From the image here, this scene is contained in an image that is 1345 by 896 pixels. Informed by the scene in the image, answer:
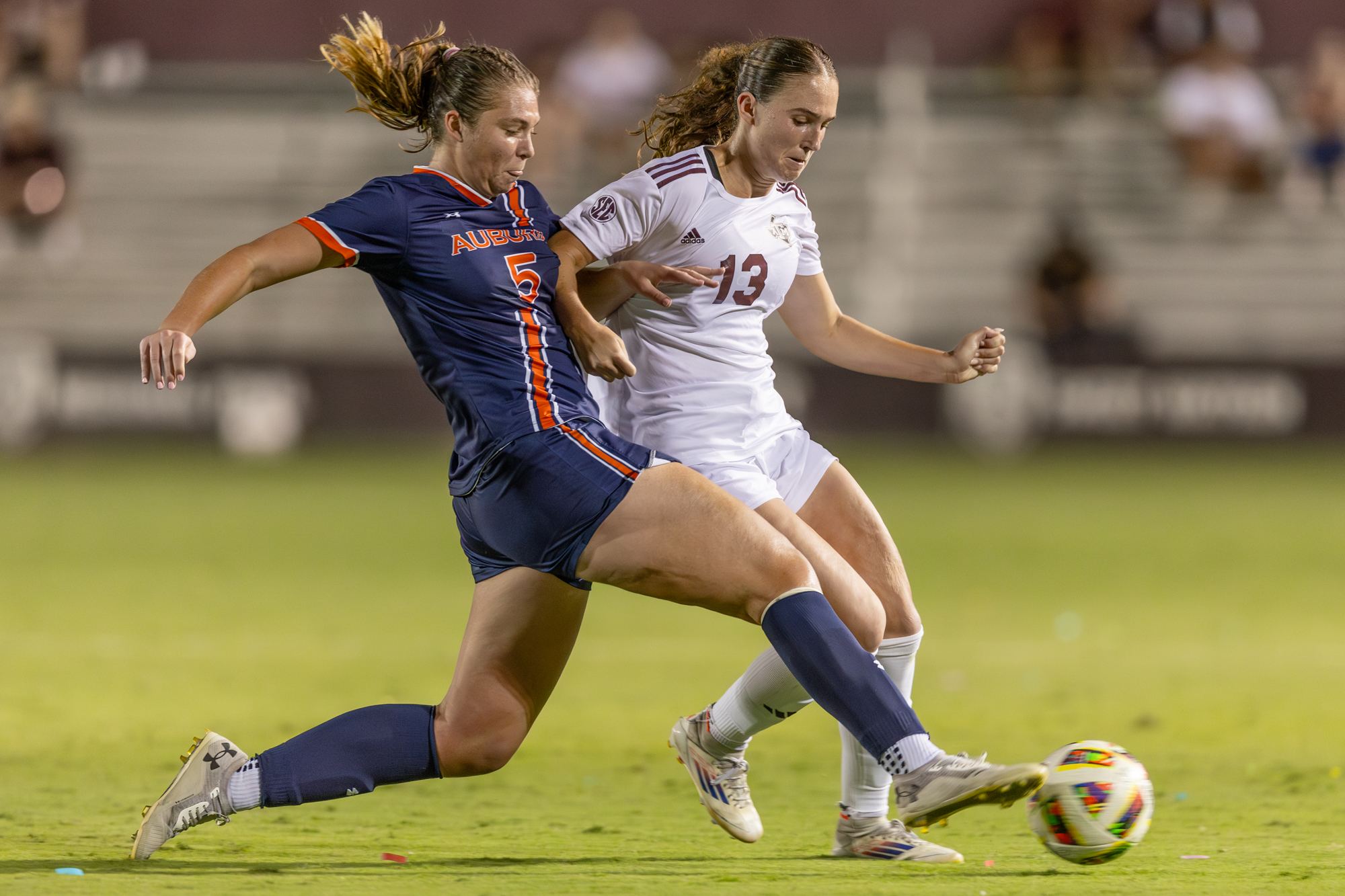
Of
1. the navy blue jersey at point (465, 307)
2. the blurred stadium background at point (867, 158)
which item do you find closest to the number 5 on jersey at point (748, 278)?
the navy blue jersey at point (465, 307)

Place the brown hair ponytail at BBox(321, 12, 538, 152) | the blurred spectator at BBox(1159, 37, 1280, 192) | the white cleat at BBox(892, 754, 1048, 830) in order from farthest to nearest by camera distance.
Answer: the blurred spectator at BBox(1159, 37, 1280, 192)
the brown hair ponytail at BBox(321, 12, 538, 152)
the white cleat at BBox(892, 754, 1048, 830)

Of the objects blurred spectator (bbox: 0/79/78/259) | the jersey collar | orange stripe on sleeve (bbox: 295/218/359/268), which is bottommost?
orange stripe on sleeve (bbox: 295/218/359/268)

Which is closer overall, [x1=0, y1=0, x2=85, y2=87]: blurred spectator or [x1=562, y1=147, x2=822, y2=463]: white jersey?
[x1=562, y1=147, x2=822, y2=463]: white jersey

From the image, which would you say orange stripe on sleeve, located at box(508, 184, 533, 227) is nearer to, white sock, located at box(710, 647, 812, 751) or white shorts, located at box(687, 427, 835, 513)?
white shorts, located at box(687, 427, 835, 513)

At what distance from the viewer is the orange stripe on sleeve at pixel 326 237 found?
4.03 meters

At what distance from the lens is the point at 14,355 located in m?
16.0

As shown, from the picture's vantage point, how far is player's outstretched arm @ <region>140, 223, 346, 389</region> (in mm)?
3730

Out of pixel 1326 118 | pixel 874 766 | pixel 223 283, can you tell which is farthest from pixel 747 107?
pixel 1326 118

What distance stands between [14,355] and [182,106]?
6268mm

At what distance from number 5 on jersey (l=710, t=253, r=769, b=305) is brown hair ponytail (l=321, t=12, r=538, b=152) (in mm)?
693

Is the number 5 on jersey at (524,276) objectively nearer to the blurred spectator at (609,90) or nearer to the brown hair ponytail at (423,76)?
the brown hair ponytail at (423,76)

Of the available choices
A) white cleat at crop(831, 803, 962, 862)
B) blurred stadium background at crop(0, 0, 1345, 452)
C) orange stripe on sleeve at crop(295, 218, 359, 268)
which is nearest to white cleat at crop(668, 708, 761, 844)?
white cleat at crop(831, 803, 962, 862)

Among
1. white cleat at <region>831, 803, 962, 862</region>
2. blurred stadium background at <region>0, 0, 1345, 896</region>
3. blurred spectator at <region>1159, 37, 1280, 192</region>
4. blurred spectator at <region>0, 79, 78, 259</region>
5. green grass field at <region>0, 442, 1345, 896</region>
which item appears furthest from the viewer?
blurred spectator at <region>1159, 37, 1280, 192</region>

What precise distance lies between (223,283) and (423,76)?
852 mm
